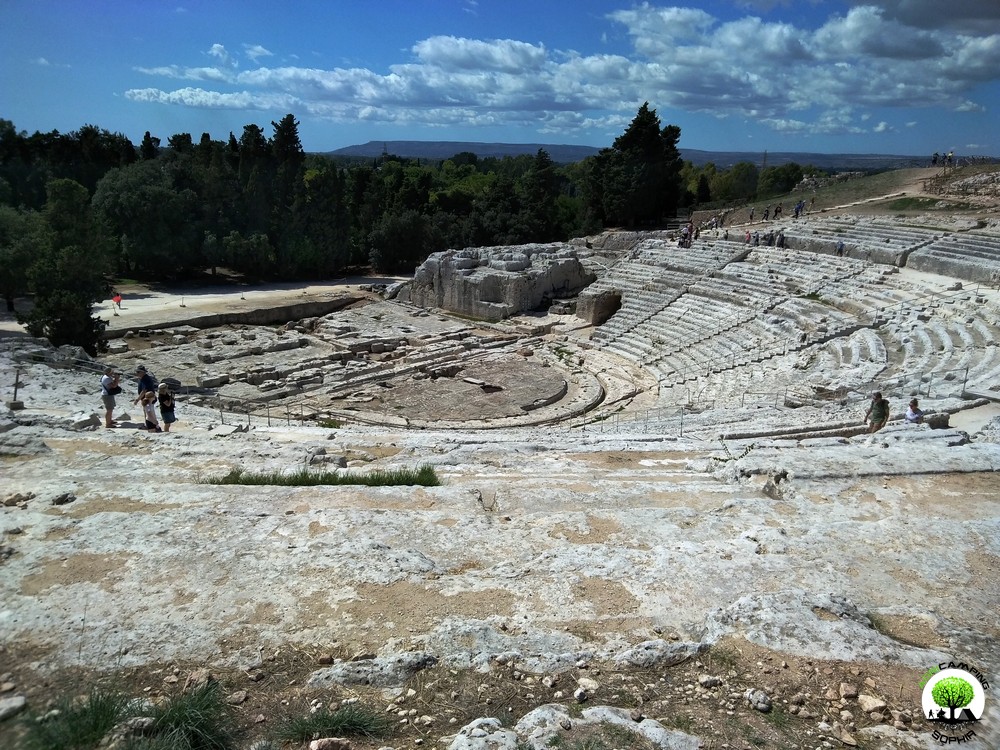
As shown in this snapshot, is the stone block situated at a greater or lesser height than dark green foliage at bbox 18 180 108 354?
lesser

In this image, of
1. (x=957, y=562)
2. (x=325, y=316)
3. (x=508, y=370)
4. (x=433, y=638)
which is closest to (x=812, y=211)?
(x=508, y=370)

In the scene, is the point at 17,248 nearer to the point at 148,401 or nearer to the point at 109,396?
the point at 109,396

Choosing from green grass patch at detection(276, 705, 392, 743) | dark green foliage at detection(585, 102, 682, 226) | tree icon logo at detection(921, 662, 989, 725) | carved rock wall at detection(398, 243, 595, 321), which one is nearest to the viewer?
green grass patch at detection(276, 705, 392, 743)

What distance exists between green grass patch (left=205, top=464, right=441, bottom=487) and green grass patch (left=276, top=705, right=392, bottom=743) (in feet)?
12.3

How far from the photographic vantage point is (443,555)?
5430 millimetres

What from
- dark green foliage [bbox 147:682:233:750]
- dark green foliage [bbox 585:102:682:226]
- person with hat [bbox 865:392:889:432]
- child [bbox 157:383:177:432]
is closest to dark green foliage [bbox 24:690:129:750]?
dark green foliage [bbox 147:682:233:750]

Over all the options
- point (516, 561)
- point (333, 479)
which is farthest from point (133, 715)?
point (333, 479)

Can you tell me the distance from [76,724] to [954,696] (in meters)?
4.63

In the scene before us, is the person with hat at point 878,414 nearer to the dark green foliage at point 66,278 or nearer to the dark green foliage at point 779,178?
the dark green foliage at point 66,278

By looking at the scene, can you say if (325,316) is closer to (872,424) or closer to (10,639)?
(872,424)

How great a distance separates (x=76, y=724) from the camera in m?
3.37
